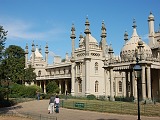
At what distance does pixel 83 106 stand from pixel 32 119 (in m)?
7.96

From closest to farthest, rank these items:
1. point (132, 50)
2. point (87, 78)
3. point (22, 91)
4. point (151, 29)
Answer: point (132, 50) → point (151, 29) → point (22, 91) → point (87, 78)

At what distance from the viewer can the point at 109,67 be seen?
3466cm

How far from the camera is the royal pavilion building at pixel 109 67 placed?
3239cm

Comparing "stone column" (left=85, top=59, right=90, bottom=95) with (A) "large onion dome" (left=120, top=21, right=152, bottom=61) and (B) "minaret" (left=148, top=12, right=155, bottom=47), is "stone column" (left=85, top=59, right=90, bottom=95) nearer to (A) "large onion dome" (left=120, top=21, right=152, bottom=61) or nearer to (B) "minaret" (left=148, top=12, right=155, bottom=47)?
(B) "minaret" (left=148, top=12, right=155, bottom=47)

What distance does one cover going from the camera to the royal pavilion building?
3239 centimetres

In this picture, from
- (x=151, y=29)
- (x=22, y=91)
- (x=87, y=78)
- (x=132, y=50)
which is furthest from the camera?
(x=87, y=78)

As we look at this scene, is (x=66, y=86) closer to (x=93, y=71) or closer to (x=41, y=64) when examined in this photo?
(x=93, y=71)

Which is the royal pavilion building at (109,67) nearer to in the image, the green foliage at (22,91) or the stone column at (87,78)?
the stone column at (87,78)

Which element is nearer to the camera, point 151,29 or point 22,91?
point 151,29

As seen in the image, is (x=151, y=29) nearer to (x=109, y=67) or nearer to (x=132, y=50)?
(x=132, y=50)

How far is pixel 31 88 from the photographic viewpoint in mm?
48125

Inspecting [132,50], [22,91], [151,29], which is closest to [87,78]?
[22,91]

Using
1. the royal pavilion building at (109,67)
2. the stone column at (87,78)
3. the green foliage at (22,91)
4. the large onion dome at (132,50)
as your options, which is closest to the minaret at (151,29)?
A: the royal pavilion building at (109,67)

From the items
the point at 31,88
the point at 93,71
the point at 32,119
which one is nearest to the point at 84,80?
the point at 93,71
